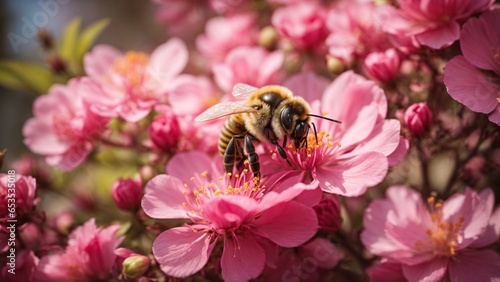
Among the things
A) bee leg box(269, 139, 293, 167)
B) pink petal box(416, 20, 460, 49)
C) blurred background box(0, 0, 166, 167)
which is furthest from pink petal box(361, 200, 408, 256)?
blurred background box(0, 0, 166, 167)

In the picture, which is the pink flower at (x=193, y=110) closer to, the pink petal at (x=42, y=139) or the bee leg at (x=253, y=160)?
the bee leg at (x=253, y=160)

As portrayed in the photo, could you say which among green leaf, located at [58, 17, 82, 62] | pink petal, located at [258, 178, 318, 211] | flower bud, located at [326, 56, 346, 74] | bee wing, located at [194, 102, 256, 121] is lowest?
flower bud, located at [326, 56, 346, 74]

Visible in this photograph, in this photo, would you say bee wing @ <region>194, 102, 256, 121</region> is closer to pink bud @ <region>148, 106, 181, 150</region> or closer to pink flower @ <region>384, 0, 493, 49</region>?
pink bud @ <region>148, 106, 181, 150</region>

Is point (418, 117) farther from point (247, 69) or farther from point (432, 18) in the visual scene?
point (247, 69)

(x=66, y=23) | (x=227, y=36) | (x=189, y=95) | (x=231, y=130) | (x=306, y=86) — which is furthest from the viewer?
(x=66, y=23)

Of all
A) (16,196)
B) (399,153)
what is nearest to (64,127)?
(16,196)

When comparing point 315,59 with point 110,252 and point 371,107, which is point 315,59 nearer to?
point 371,107
